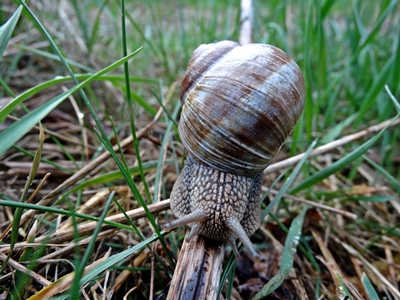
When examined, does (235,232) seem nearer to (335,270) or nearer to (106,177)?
(335,270)

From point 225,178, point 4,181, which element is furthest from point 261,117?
point 4,181

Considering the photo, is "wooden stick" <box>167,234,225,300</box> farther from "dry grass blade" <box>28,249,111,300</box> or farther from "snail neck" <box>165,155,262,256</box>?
"dry grass blade" <box>28,249,111,300</box>

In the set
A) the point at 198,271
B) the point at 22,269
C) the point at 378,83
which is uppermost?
the point at 378,83

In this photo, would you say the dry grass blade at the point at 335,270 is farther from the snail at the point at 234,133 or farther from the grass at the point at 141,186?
the snail at the point at 234,133

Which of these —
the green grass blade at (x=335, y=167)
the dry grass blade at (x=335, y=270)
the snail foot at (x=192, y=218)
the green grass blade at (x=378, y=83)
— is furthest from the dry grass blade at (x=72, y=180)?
the green grass blade at (x=378, y=83)

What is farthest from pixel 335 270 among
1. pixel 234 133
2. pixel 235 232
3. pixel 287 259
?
pixel 234 133

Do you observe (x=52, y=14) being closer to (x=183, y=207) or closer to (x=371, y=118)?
(x=183, y=207)
